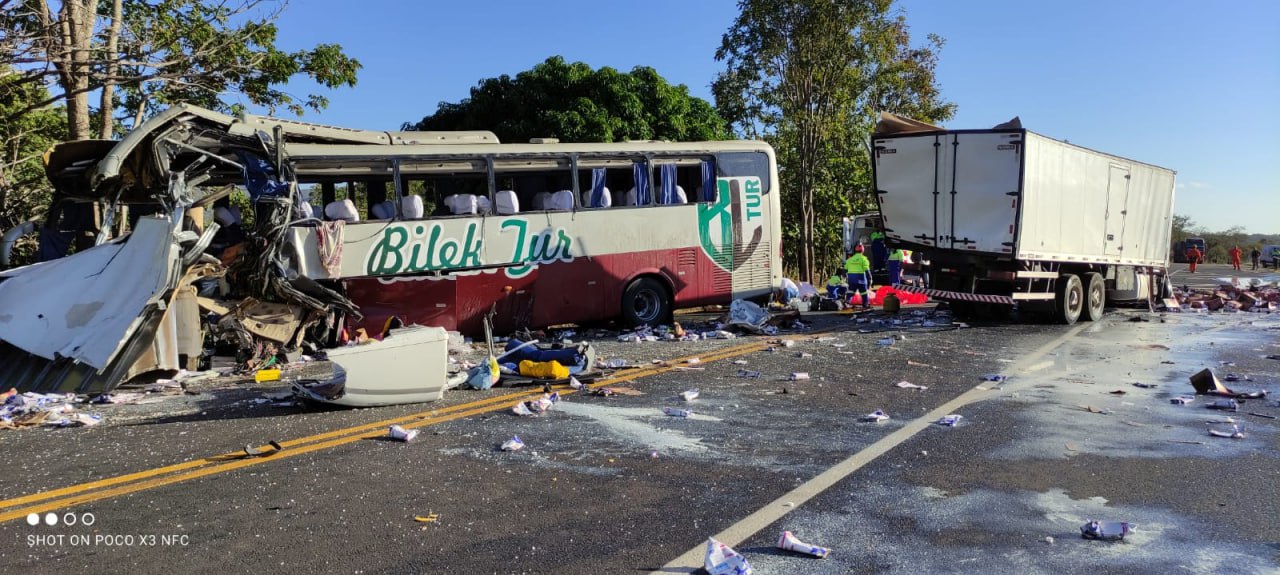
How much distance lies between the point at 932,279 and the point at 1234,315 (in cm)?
687

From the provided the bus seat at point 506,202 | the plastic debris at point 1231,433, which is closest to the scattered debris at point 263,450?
the bus seat at point 506,202

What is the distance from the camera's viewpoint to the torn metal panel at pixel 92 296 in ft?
26.6

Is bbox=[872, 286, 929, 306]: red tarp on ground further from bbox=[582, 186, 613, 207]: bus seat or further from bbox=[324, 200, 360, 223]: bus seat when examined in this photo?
bbox=[324, 200, 360, 223]: bus seat

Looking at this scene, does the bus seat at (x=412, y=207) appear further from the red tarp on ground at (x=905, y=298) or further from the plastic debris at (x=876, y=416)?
the red tarp on ground at (x=905, y=298)

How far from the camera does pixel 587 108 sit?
22812 millimetres

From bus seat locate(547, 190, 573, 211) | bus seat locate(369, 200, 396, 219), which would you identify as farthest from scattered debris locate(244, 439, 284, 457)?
bus seat locate(547, 190, 573, 211)

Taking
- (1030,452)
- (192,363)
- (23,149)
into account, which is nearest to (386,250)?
(192,363)

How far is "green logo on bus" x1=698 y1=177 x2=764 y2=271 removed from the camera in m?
13.5

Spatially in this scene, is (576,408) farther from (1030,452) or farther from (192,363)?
(192,363)

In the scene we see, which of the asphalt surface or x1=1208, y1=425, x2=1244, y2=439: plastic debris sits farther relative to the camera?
x1=1208, y1=425, x2=1244, y2=439: plastic debris

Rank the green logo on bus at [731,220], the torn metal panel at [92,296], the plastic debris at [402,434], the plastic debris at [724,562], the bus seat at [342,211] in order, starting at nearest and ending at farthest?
the plastic debris at [724,562], the plastic debris at [402,434], the torn metal panel at [92,296], the bus seat at [342,211], the green logo on bus at [731,220]

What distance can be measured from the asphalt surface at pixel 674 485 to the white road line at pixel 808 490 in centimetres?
3

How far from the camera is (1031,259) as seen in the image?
13617mm

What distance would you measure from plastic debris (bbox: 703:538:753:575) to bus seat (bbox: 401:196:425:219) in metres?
8.11
